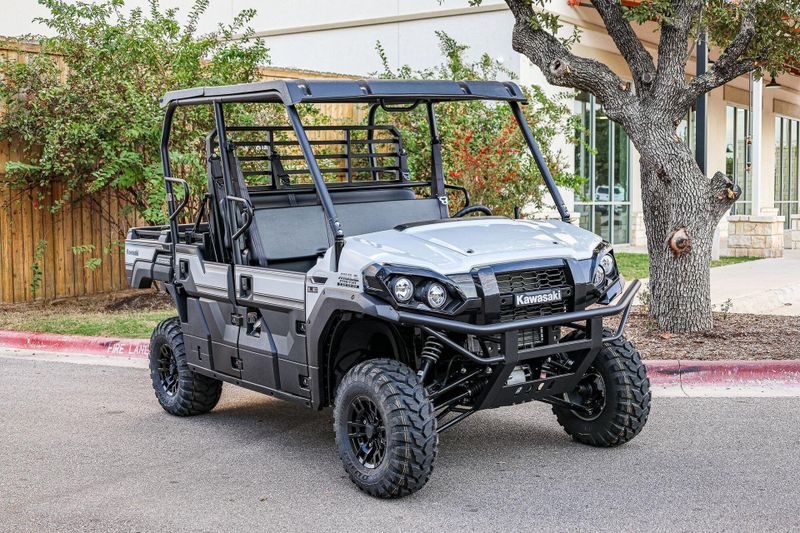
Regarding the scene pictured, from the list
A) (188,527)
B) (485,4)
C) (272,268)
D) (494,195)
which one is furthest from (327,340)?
(485,4)

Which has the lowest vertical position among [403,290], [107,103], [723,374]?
[723,374]

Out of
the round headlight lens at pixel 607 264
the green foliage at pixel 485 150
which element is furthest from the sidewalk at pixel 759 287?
the round headlight lens at pixel 607 264

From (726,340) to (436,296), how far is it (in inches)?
187

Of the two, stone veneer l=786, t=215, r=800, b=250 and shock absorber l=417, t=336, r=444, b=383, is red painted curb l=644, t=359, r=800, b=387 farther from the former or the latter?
stone veneer l=786, t=215, r=800, b=250

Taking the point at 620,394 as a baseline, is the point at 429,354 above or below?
above

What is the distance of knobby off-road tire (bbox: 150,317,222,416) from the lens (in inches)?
273

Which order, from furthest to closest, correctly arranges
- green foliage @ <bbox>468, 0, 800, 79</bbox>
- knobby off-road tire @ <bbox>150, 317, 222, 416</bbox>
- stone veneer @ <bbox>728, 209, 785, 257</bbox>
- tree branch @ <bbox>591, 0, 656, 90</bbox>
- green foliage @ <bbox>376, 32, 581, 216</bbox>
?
stone veneer @ <bbox>728, 209, 785, 257</bbox>, green foliage @ <bbox>376, 32, 581, 216</bbox>, tree branch @ <bbox>591, 0, 656, 90</bbox>, green foliage @ <bbox>468, 0, 800, 79</bbox>, knobby off-road tire @ <bbox>150, 317, 222, 416</bbox>

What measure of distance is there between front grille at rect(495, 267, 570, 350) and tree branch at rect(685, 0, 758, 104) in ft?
14.8

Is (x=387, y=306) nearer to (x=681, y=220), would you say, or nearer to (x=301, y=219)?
(x=301, y=219)

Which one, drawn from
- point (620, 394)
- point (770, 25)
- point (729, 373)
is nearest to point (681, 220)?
point (729, 373)

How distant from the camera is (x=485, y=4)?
1625 centimetres

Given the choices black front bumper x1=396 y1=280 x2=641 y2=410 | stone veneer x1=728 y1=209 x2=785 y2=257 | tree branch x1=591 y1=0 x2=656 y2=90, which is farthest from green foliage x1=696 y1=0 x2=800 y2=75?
stone veneer x1=728 y1=209 x2=785 y2=257

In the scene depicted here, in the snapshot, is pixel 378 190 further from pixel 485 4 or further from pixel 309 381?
pixel 485 4

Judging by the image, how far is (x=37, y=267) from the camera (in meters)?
12.0
